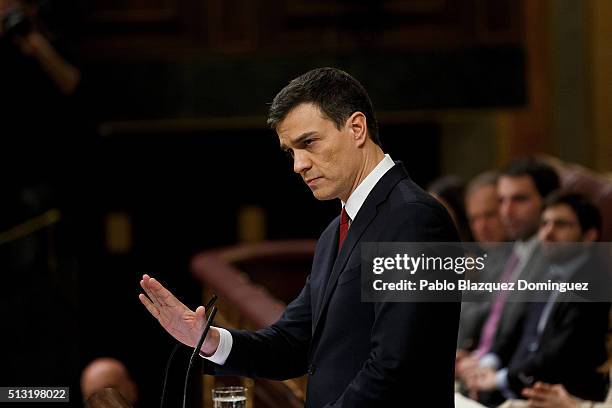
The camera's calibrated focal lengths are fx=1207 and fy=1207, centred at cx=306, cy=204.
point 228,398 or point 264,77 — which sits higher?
point 264,77

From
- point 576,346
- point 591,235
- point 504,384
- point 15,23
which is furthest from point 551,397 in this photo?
point 15,23

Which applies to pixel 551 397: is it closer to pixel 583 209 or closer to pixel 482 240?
pixel 583 209

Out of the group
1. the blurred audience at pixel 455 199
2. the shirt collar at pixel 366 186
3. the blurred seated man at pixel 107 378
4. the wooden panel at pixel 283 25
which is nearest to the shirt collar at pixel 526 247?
the blurred audience at pixel 455 199

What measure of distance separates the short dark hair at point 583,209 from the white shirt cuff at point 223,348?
1.70 metres

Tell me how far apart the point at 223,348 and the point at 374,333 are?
328 millimetres

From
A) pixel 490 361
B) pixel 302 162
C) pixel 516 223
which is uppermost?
pixel 302 162

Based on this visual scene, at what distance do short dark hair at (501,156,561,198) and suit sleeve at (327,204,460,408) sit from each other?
2.25 m

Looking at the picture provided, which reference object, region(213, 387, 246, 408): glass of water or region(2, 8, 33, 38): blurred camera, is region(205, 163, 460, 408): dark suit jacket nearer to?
region(213, 387, 246, 408): glass of water

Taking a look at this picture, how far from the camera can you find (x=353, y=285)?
1865 mm

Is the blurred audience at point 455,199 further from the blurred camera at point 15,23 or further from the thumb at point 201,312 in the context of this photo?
the thumb at point 201,312

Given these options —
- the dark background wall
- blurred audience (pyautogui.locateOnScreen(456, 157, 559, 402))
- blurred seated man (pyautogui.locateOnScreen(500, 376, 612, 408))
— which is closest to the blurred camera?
the dark background wall

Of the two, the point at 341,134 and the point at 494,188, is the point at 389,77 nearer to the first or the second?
the point at 494,188

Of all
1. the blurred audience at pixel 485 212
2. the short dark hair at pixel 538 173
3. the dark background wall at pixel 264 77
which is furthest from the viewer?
the dark background wall at pixel 264 77

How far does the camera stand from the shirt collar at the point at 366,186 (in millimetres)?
1914
